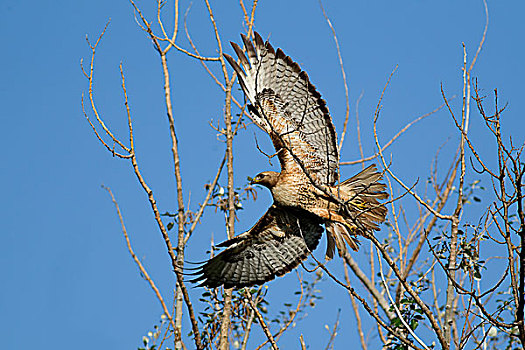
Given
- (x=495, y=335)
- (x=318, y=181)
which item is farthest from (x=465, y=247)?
(x=318, y=181)

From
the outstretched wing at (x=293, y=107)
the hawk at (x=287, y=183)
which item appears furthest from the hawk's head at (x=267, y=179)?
the outstretched wing at (x=293, y=107)

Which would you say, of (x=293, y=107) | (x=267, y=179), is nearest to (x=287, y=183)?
(x=267, y=179)

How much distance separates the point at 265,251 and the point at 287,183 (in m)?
0.93

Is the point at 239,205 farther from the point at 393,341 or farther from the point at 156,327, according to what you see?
the point at 393,341

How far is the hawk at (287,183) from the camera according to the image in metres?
5.82

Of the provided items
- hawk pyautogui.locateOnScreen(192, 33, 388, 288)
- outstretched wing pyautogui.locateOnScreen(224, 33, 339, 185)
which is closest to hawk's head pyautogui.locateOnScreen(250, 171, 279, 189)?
hawk pyautogui.locateOnScreen(192, 33, 388, 288)

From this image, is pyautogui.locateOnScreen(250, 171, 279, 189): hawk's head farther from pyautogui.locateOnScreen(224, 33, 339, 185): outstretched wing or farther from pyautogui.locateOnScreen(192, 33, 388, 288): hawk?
pyautogui.locateOnScreen(224, 33, 339, 185): outstretched wing

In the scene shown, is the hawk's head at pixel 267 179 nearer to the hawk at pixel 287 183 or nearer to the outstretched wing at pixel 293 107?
the hawk at pixel 287 183

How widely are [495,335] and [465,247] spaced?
1.32 metres

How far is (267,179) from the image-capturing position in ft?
19.6

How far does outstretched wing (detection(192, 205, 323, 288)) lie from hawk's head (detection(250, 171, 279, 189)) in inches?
9.3

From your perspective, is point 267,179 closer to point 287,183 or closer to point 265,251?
point 287,183

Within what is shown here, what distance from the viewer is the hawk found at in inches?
229

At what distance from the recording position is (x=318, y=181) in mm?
6246
